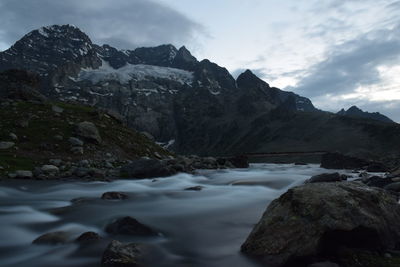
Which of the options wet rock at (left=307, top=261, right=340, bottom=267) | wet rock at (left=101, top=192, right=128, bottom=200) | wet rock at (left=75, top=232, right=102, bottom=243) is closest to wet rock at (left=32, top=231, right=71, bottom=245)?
wet rock at (left=75, top=232, right=102, bottom=243)

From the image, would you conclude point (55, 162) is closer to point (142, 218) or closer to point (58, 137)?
A: point (58, 137)

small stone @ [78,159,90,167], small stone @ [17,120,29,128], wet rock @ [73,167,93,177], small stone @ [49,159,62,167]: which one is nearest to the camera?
wet rock @ [73,167,93,177]

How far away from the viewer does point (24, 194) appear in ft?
73.6

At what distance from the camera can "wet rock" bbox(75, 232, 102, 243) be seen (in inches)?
488

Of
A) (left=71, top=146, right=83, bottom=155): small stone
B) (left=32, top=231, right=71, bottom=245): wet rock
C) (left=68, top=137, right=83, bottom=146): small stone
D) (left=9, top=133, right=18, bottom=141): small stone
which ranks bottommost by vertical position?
(left=32, top=231, right=71, bottom=245): wet rock

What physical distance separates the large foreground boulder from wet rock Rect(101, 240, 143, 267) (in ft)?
10.6

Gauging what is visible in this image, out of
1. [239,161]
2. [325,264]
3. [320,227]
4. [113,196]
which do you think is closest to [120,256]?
[325,264]

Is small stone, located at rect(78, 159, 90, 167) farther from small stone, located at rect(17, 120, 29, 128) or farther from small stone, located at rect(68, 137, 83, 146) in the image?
small stone, located at rect(17, 120, 29, 128)

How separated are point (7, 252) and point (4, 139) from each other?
27.1 metres

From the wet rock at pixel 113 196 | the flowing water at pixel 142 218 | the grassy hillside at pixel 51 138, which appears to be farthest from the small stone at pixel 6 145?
the wet rock at pixel 113 196

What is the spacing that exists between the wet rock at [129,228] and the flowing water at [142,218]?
38 centimetres

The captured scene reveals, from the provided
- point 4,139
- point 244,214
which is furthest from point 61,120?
point 244,214

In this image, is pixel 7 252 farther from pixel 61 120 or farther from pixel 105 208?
pixel 61 120

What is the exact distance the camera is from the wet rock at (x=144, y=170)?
106 feet
